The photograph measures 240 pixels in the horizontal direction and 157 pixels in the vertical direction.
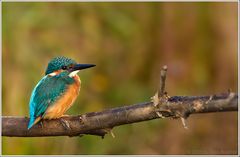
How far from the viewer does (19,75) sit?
427 centimetres

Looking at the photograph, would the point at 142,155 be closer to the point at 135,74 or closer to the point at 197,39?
the point at 135,74

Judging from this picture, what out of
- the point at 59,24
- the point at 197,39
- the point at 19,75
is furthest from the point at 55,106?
the point at 197,39

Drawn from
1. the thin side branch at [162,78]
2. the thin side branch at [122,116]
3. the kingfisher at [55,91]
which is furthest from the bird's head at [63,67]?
the thin side branch at [162,78]

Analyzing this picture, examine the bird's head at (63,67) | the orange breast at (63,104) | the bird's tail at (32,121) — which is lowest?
the bird's tail at (32,121)

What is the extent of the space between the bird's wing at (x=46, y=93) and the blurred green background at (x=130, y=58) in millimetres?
1107

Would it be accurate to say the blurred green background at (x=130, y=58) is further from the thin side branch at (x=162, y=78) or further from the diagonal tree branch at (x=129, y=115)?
the thin side branch at (x=162, y=78)

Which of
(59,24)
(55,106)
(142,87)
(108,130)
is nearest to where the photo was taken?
(108,130)

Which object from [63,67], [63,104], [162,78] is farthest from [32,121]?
[162,78]

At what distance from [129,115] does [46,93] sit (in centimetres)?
68

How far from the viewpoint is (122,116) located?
98.0 inches

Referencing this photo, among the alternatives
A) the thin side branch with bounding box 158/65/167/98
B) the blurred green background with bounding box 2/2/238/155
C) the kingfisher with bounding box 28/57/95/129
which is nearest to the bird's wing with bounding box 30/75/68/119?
the kingfisher with bounding box 28/57/95/129

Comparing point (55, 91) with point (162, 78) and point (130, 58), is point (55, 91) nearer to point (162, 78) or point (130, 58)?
point (162, 78)

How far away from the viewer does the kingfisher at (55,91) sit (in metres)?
2.90

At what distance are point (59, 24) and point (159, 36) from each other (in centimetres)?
100
